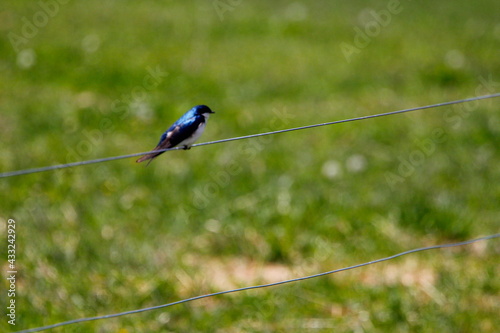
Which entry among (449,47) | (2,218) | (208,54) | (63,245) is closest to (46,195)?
(2,218)

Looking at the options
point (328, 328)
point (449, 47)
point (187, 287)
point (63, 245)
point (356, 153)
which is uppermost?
point (449, 47)

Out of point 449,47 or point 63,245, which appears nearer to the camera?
point 63,245

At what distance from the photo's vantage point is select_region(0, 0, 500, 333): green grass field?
3.77 meters

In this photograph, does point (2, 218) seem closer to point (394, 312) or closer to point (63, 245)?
point (63, 245)

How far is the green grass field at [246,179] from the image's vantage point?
3.77 m

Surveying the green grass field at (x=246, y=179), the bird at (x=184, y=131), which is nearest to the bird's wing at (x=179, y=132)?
the bird at (x=184, y=131)

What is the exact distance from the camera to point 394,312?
144 inches

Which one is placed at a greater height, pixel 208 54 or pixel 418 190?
pixel 208 54

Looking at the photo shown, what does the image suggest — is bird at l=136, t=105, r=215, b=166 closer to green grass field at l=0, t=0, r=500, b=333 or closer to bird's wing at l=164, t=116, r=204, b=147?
bird's wing at l=164, t=116, r=204, b=147

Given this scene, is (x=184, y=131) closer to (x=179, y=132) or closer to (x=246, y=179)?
(x=179, y=132)

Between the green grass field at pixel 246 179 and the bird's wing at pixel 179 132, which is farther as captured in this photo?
the green grass field at pixel 246 179

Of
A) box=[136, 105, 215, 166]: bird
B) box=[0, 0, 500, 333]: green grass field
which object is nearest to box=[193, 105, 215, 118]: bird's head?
box=[136, 105, 215, 166]: bird

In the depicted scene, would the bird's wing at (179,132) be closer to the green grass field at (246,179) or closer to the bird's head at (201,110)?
the bird's head at (201,110)

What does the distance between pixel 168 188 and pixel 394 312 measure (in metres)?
2.23
